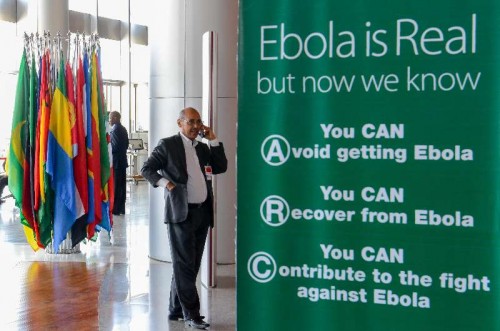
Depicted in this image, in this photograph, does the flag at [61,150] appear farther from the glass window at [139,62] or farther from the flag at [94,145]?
the glass window at [139,62]

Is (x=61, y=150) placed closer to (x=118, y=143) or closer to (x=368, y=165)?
(x=118, y=143)

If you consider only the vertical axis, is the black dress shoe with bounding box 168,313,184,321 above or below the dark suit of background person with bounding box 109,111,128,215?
below

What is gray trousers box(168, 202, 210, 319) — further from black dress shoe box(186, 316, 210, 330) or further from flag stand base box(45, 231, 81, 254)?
flag stand base box(45, 231, 81, 254)

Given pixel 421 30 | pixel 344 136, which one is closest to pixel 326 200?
pixel 344 136

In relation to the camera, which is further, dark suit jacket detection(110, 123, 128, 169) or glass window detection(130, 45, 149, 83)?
glass window detection(130, 45, 149, 83)

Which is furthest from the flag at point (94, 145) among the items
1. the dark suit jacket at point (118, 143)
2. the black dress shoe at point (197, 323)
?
the dark suit jacket at point (118, 143)

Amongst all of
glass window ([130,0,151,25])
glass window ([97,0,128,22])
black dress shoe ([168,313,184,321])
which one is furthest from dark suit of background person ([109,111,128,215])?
glass window ([130,0,151,25])

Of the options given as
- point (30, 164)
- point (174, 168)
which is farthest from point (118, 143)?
point (174, 168)

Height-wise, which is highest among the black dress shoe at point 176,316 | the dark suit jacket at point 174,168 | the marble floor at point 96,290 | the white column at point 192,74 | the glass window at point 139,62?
the glass window at point 139,62

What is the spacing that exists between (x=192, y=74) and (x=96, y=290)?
2477mm

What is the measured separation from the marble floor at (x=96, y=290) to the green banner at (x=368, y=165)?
11.0 feet

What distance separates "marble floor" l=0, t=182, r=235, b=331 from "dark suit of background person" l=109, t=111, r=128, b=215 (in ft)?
8.73

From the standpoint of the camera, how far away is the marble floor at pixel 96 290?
562 centimetres

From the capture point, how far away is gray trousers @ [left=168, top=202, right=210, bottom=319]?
5.24 m
